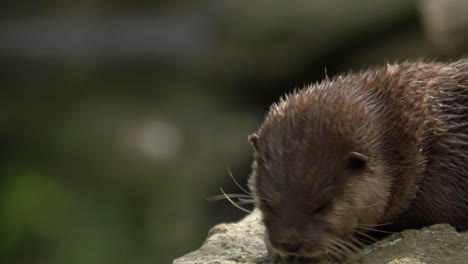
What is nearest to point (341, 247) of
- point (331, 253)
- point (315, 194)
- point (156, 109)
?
point (331, 253)

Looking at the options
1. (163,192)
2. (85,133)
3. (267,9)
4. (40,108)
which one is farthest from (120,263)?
(267,9)

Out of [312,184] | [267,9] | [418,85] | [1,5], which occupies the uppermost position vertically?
[1,5]

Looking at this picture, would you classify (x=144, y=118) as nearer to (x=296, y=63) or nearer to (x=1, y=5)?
(x=296, y=63)

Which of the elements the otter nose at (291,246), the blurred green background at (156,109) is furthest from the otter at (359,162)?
the blurred green background at (156,109)

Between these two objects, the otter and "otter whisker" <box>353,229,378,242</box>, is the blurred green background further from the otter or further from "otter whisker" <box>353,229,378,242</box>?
"otter whisker" <box>353,229,378,242</box>

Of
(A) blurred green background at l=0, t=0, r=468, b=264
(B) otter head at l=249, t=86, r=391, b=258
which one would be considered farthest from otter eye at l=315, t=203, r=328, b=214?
(A) blurred green background at l=0, t=0, r=468, b=264

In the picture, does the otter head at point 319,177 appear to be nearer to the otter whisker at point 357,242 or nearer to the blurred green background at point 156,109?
the otter whisker at point 357,242
